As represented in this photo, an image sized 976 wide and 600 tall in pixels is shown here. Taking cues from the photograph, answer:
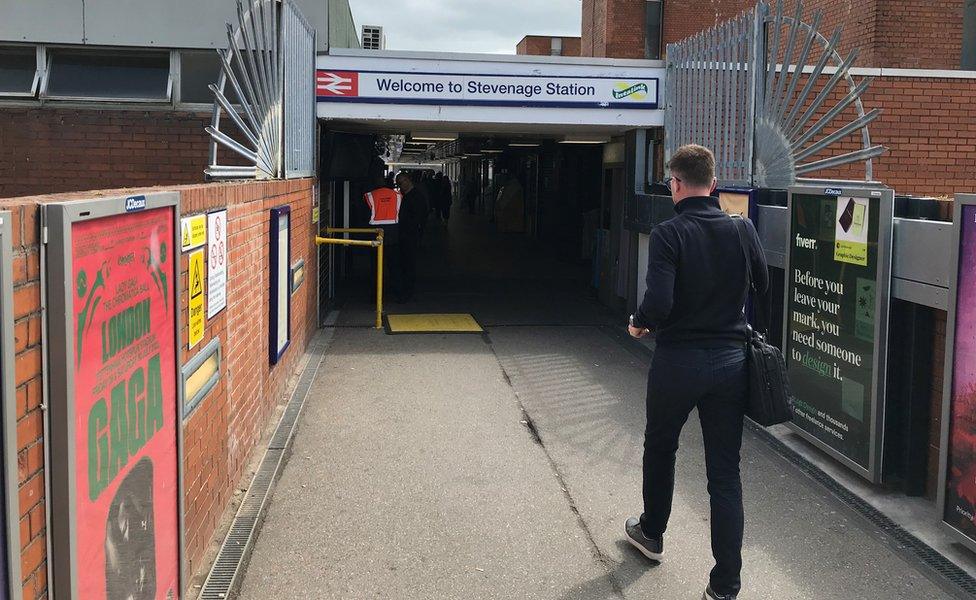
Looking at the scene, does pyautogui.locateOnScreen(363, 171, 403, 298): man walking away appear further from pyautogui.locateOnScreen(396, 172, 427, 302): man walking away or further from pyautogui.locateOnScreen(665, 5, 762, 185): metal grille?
pyautogui.locateOnScreen(665, 5, 762, 185): metal grille

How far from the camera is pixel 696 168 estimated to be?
4223 mm

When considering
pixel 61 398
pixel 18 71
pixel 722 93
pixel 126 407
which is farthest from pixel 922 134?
pixel 61 398

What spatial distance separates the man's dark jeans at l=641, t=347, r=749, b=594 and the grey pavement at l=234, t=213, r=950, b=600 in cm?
33

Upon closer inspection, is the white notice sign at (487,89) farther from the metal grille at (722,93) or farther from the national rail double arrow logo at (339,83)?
the metal grille at (722,93)

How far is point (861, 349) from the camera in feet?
18.9

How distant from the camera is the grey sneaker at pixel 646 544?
15.0 ft

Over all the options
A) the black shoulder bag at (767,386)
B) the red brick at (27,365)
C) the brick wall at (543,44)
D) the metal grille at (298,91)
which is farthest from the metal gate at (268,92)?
the brick wall at (543,44)

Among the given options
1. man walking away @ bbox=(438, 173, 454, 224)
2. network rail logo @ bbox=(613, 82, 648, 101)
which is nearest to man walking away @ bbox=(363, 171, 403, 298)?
network rail logo @ bbox=(613, 82, 648, 101)

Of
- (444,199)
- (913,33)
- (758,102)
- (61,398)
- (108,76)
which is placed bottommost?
(61,398)

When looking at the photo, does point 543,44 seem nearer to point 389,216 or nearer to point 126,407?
point 389,216

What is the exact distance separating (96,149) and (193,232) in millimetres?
7985

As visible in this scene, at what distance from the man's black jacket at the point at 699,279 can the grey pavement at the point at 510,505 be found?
1167 mm

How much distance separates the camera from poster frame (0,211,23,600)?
213 cm

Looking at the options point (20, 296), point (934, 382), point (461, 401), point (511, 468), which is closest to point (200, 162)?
point (461, 401)
